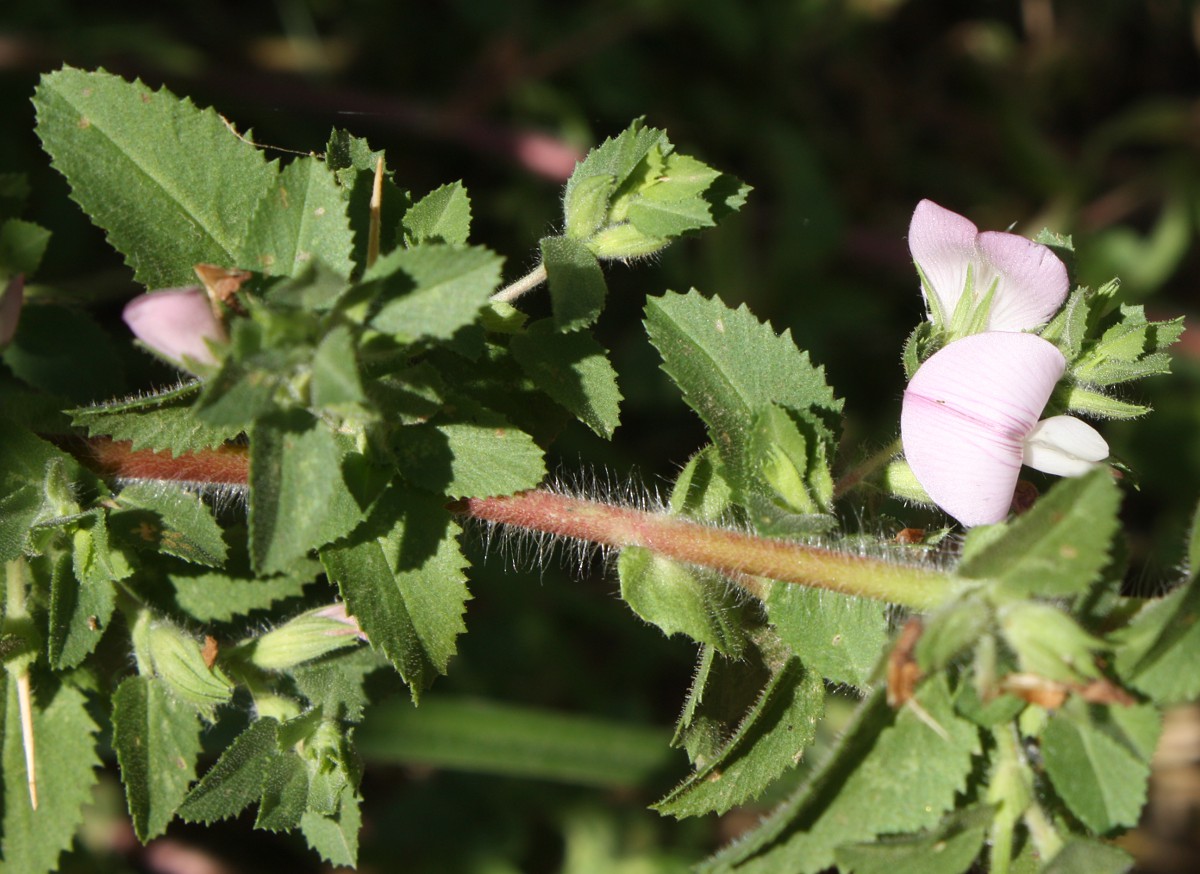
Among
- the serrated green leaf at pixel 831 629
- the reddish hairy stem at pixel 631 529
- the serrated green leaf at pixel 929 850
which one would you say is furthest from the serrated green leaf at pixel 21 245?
the serrated green leaf at pixel 929 850

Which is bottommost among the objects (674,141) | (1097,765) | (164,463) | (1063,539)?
(1097,765)

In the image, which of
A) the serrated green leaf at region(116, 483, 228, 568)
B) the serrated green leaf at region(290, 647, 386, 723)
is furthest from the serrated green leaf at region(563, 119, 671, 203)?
the serrated green leaf at region(290, 647, 386, 723)

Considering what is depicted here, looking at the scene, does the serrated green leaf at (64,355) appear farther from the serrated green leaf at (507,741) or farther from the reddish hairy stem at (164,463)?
the serrated green leaf at (507,741)

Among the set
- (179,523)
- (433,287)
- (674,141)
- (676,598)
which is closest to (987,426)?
(676,598)

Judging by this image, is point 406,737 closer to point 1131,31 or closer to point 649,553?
point 649,553

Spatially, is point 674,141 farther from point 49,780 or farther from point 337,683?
point 49,780

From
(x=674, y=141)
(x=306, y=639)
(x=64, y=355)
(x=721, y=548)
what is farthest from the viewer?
(x=674, y=141)

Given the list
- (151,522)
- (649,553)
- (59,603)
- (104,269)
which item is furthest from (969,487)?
(104,269)
